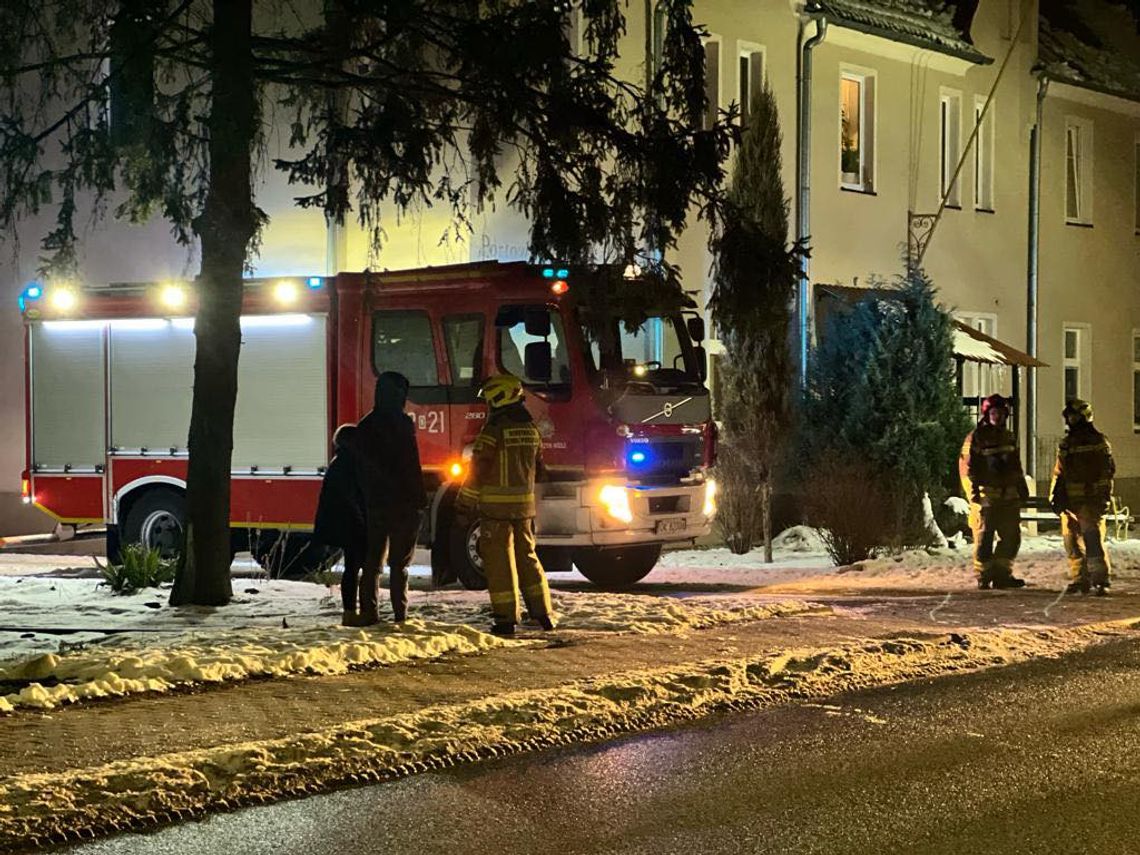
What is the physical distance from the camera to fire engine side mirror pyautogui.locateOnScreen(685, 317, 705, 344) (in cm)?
1392

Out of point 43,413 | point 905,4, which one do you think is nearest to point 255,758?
point 43,413

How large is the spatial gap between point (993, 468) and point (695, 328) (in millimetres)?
3033

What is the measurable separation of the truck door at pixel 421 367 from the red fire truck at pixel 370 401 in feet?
0.06

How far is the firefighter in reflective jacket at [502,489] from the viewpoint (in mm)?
10133

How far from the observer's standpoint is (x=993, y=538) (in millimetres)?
13812

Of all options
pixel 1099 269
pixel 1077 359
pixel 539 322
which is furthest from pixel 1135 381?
pixel 539 322

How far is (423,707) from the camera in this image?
7.83m

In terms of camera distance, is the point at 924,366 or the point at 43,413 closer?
the point at 43,413

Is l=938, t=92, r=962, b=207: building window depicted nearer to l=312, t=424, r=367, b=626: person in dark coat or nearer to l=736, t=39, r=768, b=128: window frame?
l=736, t=39, r=768, b=128: window frame

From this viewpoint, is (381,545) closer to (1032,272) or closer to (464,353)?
(464,353)

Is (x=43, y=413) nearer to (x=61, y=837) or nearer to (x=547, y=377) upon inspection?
(x=547, y=377)

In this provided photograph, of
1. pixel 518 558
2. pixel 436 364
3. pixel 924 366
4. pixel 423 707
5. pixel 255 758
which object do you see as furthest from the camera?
pixel 924 366

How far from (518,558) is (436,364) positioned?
13.4 feet

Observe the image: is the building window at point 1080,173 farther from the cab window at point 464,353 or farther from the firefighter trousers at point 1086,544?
the cab window at point 464,353
